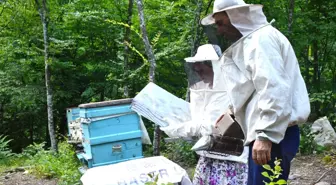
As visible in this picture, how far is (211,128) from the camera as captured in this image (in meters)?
2.60

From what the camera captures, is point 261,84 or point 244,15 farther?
point 244,15

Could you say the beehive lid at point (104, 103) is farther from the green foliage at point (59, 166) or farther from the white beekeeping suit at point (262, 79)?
the white beekeeping suit at point (262, 79)

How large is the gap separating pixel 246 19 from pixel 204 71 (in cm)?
103

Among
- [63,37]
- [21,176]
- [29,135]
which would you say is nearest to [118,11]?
[63,37]

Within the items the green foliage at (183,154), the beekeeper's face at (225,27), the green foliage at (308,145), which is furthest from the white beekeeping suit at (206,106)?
the green foliage at (308,145)

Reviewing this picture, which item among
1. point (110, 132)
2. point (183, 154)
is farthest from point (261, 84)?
point (183, 154)

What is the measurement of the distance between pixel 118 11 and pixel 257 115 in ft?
20.9

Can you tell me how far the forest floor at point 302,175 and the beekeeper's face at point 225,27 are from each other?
251cm

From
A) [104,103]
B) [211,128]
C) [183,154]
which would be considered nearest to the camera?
[211,128]

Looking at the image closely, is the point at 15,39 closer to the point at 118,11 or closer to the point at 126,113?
the point at 118,11

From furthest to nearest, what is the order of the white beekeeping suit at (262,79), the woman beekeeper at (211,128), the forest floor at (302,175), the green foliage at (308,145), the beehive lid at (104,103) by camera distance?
the green foliage at (308,145) → the beehive lid at (104,103) → the forest floor at (302,175) → the woman beekeeper at (211,128) → the white beekeeping suit at (262,79)

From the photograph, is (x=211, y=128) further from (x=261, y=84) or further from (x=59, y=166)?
(x=59, y=166)

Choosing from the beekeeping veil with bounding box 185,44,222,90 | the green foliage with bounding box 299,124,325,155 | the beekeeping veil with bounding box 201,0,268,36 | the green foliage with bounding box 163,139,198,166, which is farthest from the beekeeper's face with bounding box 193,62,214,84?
the green foliage with bounding box 299,124,325,155

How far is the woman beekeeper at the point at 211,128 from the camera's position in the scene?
2.68m
